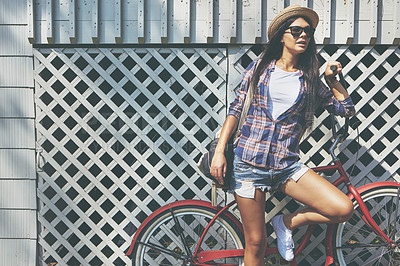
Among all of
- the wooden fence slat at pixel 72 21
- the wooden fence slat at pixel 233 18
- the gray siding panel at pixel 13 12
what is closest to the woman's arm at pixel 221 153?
the wooden fence slat at pixel 233 18

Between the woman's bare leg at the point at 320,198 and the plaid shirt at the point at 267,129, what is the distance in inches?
6.1

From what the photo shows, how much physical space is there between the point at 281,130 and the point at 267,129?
0.29ft

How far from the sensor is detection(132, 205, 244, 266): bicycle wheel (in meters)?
2.60

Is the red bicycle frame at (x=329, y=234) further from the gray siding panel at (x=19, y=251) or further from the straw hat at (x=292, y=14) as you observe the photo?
the gray siding panel at (x=19, y=251)

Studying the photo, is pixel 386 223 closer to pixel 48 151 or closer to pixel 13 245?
pixel 48 151

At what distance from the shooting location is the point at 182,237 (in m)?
2.57

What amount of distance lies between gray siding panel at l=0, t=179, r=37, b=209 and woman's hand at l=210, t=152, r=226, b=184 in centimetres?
158

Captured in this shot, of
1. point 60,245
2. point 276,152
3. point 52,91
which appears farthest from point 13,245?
point 276,152

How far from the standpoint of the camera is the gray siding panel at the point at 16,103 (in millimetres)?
2922

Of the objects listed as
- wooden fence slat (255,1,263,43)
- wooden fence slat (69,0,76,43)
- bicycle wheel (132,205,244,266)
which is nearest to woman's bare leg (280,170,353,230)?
bicycle wheel (132,205,244,266)

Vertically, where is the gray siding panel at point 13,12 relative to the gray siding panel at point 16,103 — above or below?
above

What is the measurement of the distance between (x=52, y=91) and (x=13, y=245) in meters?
1.28

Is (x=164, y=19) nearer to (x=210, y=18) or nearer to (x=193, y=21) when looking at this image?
(x=193, y=21)

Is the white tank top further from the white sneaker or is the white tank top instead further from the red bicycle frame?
the white sneaker
